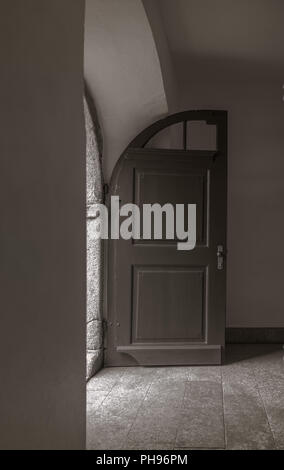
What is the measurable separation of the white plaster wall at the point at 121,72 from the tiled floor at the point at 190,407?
77.3 inches

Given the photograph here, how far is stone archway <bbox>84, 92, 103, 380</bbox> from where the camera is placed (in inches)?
143

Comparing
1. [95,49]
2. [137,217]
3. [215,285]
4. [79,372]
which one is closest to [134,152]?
[137,217]

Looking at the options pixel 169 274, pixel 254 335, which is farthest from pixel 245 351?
pixel 169 274

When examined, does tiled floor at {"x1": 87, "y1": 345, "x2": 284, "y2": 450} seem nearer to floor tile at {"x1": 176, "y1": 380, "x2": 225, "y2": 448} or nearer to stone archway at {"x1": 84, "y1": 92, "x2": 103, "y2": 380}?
floor tile at {"x1": 176, "y1": 380, "x2": 225, "y2": 448}

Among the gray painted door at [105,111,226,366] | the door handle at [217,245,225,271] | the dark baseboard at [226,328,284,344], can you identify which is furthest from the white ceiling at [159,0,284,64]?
the dark baseboard at [226,328,284,344]

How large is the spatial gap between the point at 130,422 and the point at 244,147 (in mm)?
3275

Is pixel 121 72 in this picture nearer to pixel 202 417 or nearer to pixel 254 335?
pixel 202 417

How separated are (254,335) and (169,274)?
4.87 ft

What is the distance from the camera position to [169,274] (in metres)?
3.81

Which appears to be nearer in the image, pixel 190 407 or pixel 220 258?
pixel 190 407

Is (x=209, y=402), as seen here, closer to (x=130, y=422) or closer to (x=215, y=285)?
(x=130, y=422)

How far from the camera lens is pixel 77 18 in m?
1.50

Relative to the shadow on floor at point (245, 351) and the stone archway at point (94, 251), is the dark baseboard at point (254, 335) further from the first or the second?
the stone archway at point (94, 251)

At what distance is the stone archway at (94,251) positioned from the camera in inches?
143
